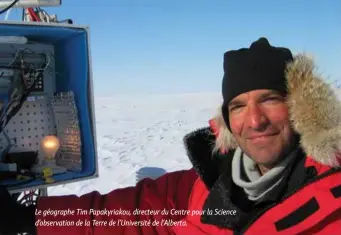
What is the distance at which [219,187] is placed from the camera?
1.79 metres

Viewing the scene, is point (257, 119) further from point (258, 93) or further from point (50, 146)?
point (50, 146)

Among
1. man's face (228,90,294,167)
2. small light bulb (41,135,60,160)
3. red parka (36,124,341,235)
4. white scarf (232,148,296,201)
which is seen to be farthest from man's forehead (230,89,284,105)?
small light bulb (41,135,60,160)

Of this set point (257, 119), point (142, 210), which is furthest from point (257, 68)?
point (142, 210)

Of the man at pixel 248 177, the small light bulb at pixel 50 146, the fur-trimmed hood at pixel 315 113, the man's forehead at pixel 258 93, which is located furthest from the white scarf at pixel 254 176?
the small light bulb at pixel 50 146

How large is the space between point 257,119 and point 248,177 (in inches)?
12.4

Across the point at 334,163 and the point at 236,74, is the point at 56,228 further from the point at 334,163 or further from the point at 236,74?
the point at 334,163

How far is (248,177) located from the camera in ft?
5.72

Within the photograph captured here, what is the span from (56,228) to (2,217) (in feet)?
0.89

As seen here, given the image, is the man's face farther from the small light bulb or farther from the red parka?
the small light bulb

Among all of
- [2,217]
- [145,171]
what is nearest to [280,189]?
[2,217]

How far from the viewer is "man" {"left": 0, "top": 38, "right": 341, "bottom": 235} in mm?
1426

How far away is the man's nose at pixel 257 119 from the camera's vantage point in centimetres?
159

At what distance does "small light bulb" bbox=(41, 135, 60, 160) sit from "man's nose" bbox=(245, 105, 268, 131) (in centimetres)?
143

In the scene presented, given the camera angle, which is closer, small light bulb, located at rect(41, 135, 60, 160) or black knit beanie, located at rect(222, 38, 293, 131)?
black knit beanie, located at rect(222, 38, 293, 131)
